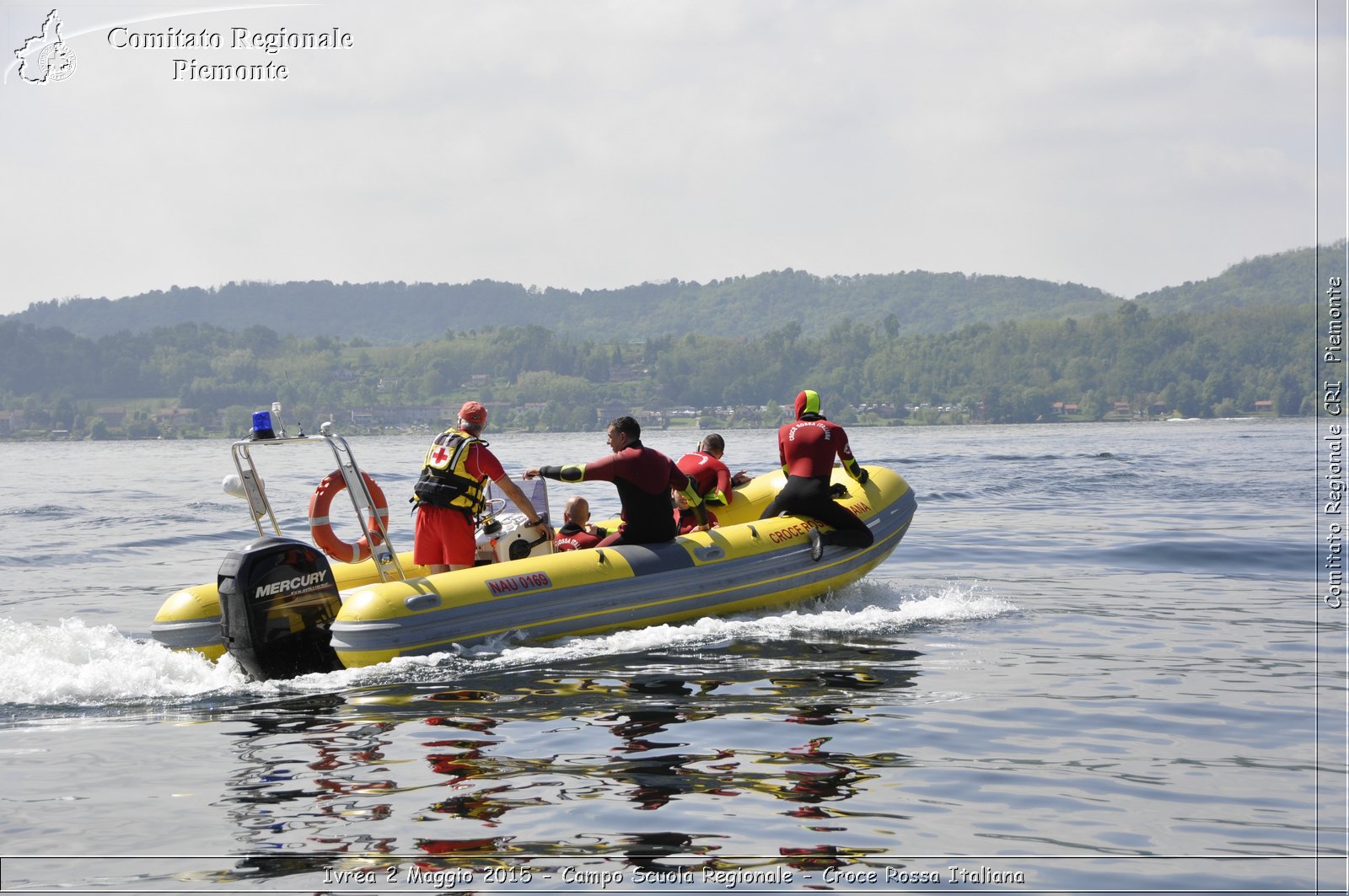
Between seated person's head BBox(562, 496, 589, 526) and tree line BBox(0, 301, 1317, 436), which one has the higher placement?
tree line BBox(0, 301, 1317, 436)

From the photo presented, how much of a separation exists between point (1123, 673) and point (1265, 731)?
4.74 ft

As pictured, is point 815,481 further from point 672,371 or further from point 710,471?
point 672,371

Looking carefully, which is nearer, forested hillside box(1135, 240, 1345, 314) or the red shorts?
the red shorts

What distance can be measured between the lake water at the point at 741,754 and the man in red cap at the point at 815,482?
2.12 ft

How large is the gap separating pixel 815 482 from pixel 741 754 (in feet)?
14.5

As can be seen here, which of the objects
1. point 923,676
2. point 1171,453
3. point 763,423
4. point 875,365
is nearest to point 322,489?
point 923,676

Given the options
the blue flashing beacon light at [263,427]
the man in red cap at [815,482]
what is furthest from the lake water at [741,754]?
the blue flashing beacon light at [263,427]

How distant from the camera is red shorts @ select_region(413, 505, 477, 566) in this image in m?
8.95

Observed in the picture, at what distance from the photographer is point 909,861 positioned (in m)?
5.04

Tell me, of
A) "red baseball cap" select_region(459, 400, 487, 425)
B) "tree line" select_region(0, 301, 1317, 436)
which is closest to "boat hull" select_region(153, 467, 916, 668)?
"red baseball cap" select_region(459, 400, 487, 425)

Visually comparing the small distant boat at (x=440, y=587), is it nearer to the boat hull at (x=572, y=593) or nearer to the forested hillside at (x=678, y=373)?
the boat hull at (x=572, y=593)

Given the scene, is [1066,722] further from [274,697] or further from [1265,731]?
[274,697]

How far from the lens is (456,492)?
8844mm

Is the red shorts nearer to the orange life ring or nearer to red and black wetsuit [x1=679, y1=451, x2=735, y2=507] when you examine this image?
the orange life ring
